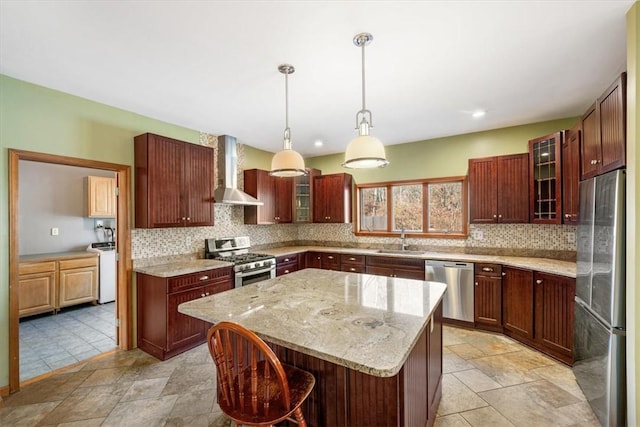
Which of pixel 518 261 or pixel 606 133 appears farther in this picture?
pixel 518 261

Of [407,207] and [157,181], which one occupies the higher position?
[157,181]

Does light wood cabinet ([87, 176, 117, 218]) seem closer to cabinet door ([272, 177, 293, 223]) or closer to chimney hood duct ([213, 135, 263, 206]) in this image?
chimney hood duct ([213, 135, 263, 206])

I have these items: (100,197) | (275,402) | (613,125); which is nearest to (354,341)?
(275,402)

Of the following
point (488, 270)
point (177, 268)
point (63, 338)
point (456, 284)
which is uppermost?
point (177, 268)

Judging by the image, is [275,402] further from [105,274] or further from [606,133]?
[105,274]

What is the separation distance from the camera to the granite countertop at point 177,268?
302 centimetres

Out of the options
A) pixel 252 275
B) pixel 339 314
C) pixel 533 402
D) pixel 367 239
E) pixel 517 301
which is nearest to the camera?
pixel 339 314

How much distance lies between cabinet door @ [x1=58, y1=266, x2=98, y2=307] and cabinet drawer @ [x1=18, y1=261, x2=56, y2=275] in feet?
0.51

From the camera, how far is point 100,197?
518cm

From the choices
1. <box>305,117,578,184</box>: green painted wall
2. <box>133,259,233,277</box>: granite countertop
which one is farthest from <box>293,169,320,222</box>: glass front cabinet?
<box>133,259,233,277</box>: granite countertop

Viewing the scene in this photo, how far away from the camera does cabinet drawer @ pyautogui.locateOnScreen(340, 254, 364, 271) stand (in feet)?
14.9

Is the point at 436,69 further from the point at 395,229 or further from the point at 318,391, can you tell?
the point at 395,229

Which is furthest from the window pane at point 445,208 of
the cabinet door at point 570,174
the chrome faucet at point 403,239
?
the cabinet door at point 570,174

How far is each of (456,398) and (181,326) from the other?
281 centimetres
